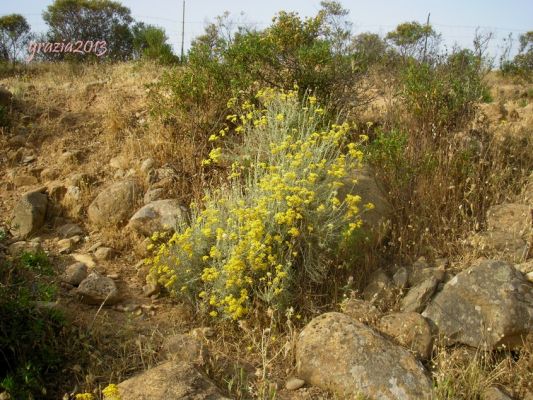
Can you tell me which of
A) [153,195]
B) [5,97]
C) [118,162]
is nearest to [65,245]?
[153,195]

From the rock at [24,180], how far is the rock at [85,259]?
1573mm

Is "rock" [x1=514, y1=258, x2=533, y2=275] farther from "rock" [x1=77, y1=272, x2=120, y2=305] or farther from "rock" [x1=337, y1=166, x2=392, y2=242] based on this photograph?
"rock" [x1=77, y1=272, x2=120, y2=305]

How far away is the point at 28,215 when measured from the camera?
4.94 m

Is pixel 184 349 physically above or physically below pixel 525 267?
below

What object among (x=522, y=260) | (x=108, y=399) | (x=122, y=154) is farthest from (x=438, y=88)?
(x=108, y=399)

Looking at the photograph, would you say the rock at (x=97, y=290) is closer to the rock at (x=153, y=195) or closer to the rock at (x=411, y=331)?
the rock at (x=153, y=195)

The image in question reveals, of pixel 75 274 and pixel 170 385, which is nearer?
pixel 170 385

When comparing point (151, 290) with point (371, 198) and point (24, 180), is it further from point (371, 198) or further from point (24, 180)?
point (24, 180)

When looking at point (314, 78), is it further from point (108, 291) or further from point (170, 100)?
point (108, 291)

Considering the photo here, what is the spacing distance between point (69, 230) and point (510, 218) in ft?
13.7

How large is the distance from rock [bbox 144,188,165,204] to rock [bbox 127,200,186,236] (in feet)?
0.85

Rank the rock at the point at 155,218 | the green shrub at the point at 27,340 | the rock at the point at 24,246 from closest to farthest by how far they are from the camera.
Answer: the green shrub at the point at 27,340 < the rock at the point at 24,246 < the rock at the point at 155,218

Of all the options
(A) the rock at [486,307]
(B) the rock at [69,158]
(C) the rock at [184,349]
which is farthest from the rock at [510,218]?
(B) the rock at [69,158]

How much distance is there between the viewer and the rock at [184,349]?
3.09 meters
